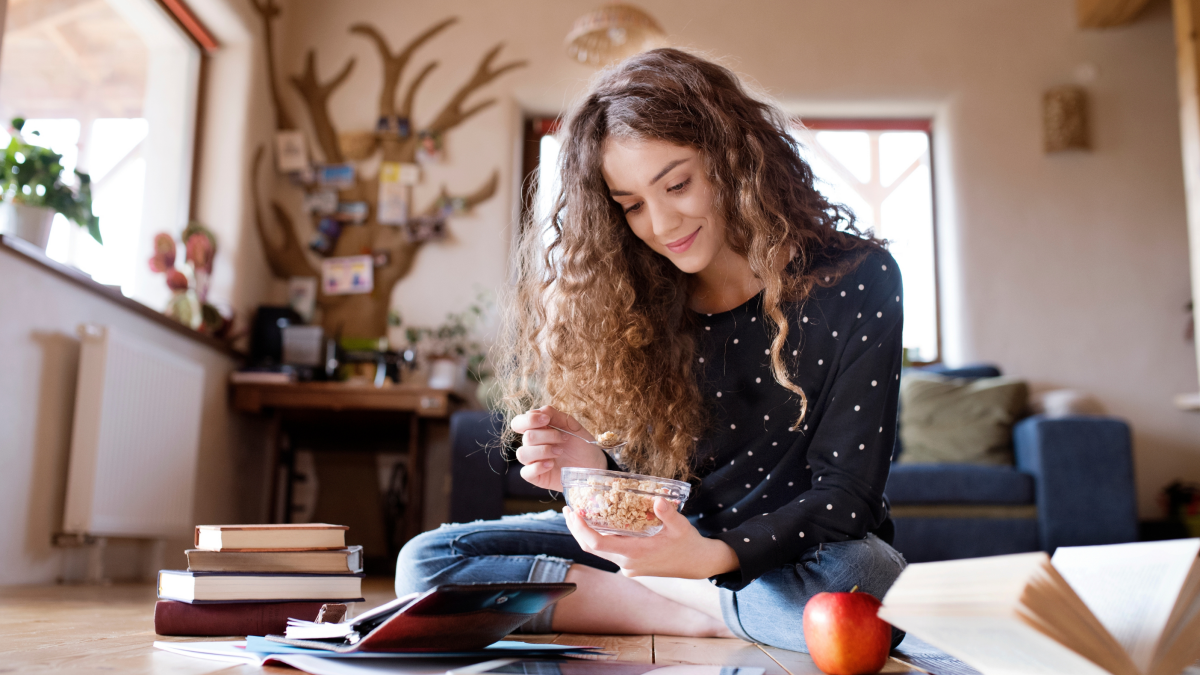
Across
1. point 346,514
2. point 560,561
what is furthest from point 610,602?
point 346,514

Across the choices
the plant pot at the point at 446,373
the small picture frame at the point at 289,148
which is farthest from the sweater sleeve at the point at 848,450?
the small picture frame at the point at 289,148

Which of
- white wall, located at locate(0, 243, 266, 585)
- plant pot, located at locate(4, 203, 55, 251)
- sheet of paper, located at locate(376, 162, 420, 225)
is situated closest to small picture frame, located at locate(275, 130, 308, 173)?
sheet of paper, located at locate(376, 162, 420, 225)

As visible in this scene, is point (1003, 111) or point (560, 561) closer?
point (560, 561)

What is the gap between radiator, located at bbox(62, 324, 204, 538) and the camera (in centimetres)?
259

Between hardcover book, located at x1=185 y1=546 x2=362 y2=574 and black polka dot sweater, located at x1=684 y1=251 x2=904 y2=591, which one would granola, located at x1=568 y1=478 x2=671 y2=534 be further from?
hardcover book, located at x1=185 y1=546 x2=362 y2=574

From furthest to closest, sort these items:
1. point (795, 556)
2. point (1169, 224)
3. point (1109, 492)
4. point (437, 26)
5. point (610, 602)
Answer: point (437, 26) → point (1169, 224) → point (1109, 492) → point (610, 602) → point (795, 556)

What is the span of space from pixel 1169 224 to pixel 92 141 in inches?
166

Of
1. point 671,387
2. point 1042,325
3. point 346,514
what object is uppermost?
point 1042,325

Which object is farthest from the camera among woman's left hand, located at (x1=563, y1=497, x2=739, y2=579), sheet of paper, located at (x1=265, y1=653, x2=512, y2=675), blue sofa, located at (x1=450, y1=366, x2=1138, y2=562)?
blue sofa, located at (x1=450, y1=366, x2=1138, y2=562)

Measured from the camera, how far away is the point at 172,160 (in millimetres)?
3562

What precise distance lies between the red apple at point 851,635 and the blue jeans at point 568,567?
0.19 meters

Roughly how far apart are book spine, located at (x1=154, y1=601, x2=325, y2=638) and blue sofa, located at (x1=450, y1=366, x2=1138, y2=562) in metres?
1.69

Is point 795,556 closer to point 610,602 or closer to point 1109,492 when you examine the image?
point 610,602

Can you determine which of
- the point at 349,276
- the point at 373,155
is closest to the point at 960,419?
the point at 349,276
